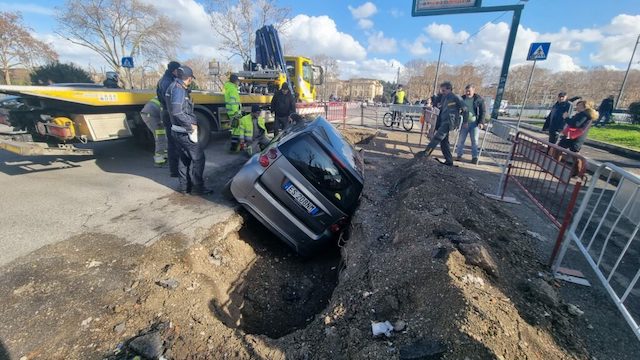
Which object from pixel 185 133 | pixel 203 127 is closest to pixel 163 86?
pixel 185 133

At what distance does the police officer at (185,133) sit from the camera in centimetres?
426

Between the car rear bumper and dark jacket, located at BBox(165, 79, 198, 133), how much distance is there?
53.1 inches

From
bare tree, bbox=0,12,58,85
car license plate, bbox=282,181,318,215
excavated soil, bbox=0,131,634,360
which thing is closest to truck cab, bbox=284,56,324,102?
car license plate, bbox=282,181,318,215

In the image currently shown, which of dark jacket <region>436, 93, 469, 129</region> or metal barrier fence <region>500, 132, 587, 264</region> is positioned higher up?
dark jacket <region>436, 93, 469, 129</region>

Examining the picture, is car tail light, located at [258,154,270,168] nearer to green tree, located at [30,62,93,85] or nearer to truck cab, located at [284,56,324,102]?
truck cab, located at [284,56,324,102]

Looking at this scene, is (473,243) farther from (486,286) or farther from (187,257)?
(187,257)

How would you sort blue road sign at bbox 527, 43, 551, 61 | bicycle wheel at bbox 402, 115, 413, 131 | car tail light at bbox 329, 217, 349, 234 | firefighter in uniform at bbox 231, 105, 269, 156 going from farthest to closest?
1. bicycle wheel at bbox 402, 115, 413, 131
2. blue road sign at bbox 527, 43, 551, 61
3. firefighter in uniform at bbox 231, 105, 269, 156
4. car tail light at bbox 329, 217, 349, 234

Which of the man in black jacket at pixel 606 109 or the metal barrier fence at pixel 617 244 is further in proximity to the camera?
the man in black jacket at pixel 606 109

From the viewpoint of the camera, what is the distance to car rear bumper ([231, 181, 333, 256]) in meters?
3.68

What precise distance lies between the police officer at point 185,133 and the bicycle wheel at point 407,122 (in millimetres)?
10371

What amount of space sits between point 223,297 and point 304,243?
1186 mm

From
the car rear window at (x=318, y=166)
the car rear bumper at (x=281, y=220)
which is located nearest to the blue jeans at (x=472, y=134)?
the car rear window at (x=318, y=166)

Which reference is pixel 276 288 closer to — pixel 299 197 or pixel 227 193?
pixel 299 197

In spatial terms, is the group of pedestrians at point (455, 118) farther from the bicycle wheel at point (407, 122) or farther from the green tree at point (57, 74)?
the green tree at point (57, 74)
